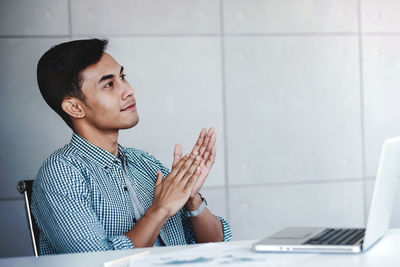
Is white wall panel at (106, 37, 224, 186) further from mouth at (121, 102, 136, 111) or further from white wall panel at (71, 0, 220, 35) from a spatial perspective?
mouth at (121, 102, 136, 111)

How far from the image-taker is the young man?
2.08 meters

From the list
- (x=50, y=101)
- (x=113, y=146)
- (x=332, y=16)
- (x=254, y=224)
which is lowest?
(x=254, y=224)

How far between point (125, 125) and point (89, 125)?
17 centimetres

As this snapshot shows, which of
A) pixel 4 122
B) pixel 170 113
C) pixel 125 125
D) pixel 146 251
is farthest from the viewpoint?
pixel 170 113

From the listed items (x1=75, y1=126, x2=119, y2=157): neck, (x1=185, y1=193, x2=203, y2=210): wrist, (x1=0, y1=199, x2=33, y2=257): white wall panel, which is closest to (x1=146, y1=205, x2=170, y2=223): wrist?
(x1=185, y1=193, x2=203, y2=210): wrist

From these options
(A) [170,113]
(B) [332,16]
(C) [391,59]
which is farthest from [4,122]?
(C) [391,59]

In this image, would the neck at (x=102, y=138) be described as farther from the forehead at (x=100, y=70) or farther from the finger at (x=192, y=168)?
the finger at (x=192, y=168)

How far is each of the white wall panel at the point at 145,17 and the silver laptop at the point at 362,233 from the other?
2.27 metres

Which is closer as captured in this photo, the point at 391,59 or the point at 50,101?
the point at 50,101

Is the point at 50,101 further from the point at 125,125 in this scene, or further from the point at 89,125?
the point at 125,125

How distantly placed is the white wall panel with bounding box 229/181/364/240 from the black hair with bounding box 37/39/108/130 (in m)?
1.65

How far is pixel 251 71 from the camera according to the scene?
3.81m

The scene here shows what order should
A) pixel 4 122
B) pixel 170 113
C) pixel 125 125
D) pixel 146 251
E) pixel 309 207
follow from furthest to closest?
pixel 309 207
pixel 170 113
pixel 4 122
pixel 125 125
pixel 146 251

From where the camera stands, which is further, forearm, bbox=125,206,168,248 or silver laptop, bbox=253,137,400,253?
forearm, bbox=125,206,168,248
